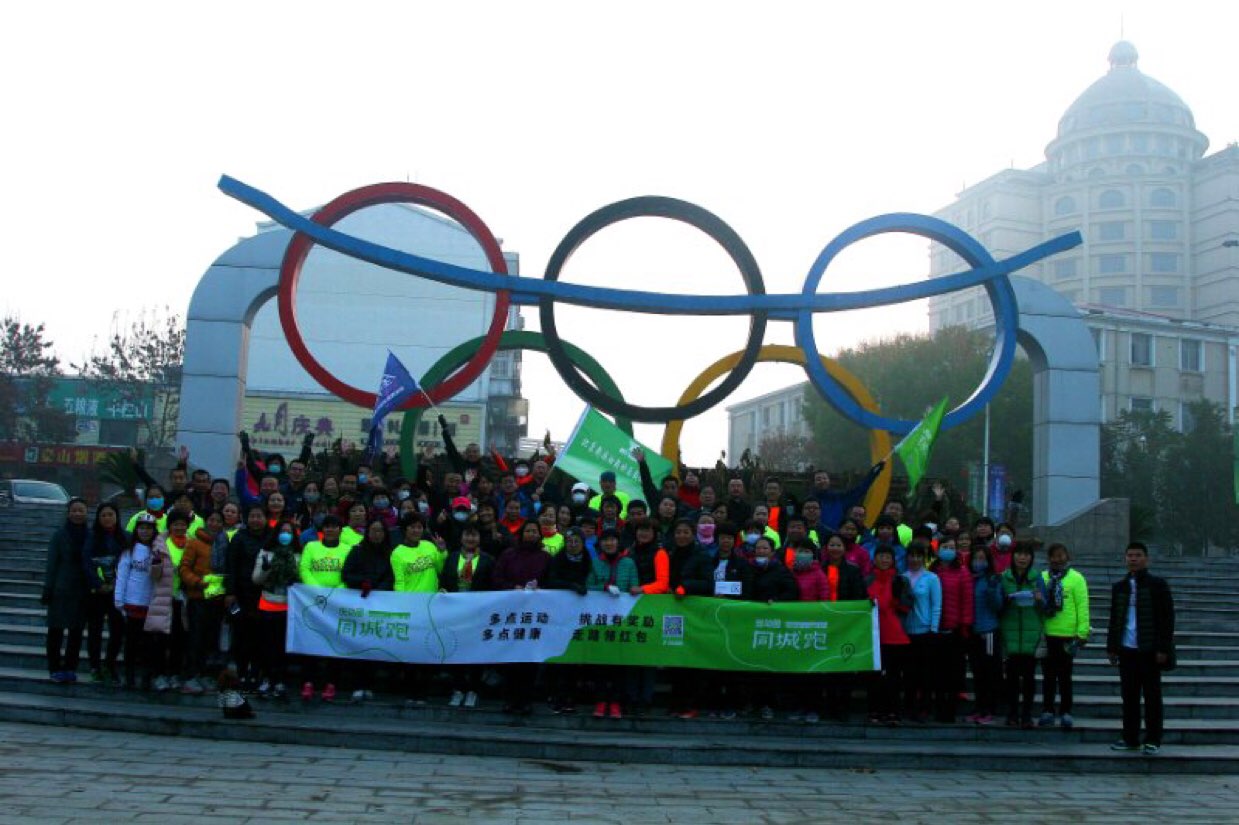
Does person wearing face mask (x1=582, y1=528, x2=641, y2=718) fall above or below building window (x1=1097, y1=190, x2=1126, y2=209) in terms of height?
below

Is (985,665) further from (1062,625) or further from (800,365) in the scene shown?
(800,365)

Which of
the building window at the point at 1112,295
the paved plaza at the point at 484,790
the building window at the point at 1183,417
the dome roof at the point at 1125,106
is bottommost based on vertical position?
the paved plaza at the point at 484,790

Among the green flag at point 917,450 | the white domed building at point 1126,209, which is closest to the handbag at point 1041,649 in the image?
the green flag at point 917,450

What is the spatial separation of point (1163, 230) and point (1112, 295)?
242 inches

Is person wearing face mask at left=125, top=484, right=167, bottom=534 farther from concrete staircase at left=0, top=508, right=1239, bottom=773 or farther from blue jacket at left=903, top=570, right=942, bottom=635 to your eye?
blue jacket at left=903, top=570, right=942, bottom=635

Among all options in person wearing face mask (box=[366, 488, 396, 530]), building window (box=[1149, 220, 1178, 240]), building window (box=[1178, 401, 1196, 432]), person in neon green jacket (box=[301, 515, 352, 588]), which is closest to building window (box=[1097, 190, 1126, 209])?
building window (box=[1149, 220, 1178, 240])

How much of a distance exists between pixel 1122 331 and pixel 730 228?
5064cm

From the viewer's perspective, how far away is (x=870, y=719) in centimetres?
1008

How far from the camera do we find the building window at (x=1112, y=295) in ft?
265

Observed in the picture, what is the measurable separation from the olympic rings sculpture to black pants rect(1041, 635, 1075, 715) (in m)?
6.31

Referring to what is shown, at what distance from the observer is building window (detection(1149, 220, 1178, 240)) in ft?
270

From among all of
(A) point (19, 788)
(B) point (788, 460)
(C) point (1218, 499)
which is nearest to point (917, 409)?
(C) point (1218, 499)

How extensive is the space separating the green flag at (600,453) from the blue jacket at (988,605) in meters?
4.47

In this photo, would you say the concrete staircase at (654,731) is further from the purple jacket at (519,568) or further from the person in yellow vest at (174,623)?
the purple jacket at (519,568)
